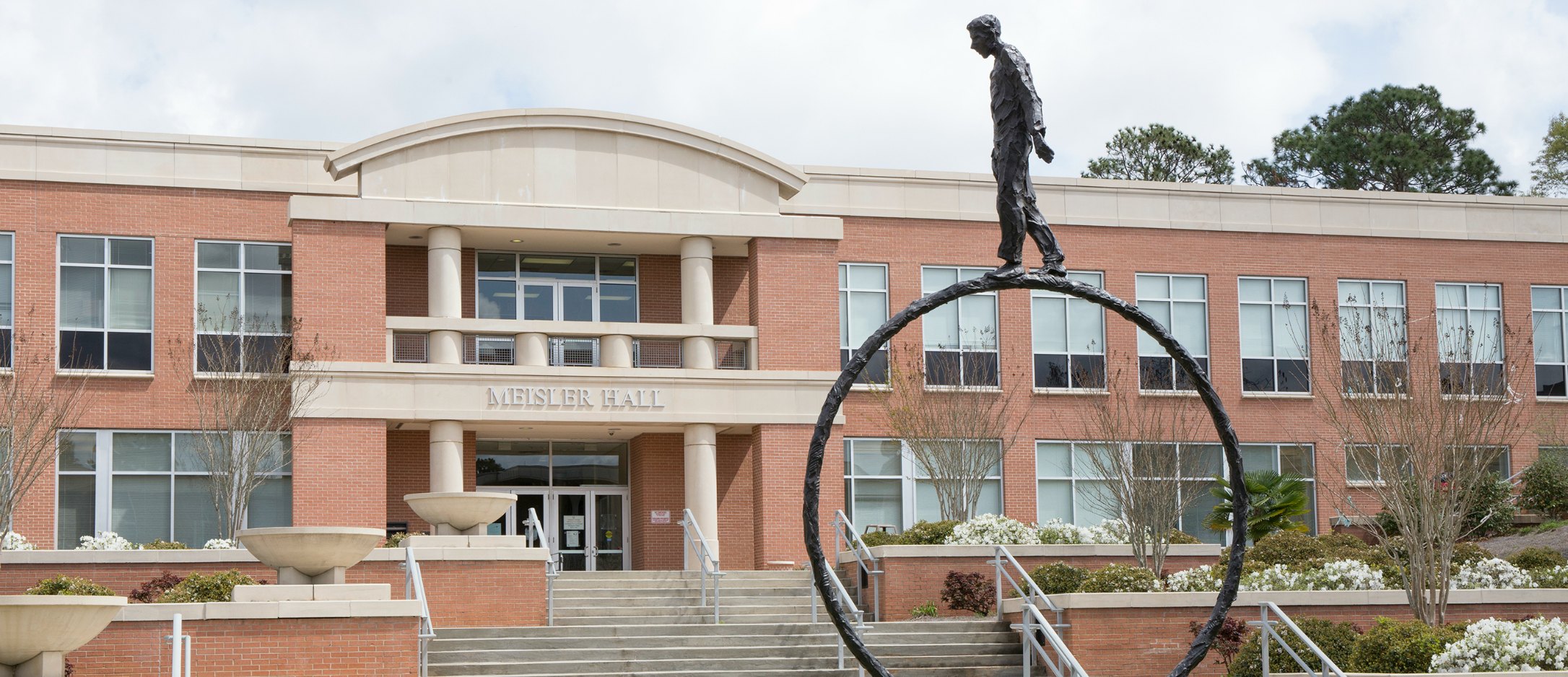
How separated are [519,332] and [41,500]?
8084mm

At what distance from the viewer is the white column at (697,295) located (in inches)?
1121

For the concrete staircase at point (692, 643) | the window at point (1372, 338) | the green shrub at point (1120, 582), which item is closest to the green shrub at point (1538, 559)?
the window at point (1372, 338)

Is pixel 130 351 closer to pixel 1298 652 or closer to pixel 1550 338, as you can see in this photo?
pixel 1298 652

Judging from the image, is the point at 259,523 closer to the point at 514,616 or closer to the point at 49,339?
the point at 49,339

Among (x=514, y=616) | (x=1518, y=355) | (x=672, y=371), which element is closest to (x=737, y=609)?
(x=514, y=616)

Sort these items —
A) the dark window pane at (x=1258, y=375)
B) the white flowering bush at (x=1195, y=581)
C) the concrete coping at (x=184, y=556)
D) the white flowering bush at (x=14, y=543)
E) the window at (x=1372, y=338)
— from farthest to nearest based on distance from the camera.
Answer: the dark window pane at (x=1258, y=375), the white flowering bush at (x=14, y=543), the concrete coping at (x=184, y=556), the white flowering bush at (x=1195, y=581), the window at (x=1372, y=338)

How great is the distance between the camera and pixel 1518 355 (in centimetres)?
3331

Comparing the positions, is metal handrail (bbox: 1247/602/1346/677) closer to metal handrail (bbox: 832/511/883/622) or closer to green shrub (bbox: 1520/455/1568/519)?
metal handrail (bbox: 832/511/883/622)

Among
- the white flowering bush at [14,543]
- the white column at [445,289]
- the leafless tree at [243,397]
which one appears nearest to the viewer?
the white flowering bush at [14,543]

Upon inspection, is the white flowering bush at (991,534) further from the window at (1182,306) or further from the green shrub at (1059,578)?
the window at (1182,306)

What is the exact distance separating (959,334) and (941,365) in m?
0.98

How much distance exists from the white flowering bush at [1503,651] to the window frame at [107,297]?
20.9m

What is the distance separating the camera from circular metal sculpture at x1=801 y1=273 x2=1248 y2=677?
35.6 feet

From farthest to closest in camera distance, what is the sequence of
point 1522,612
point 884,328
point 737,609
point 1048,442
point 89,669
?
point 1048,442, point 737,609, point 1522,612, point 89,669, point 884,328
